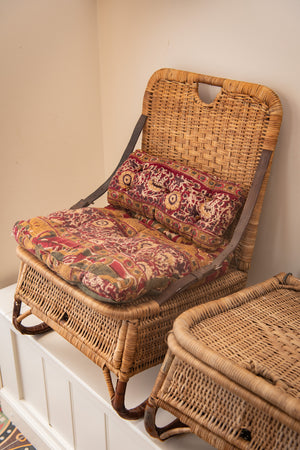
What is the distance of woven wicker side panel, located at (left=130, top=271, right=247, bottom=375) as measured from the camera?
51.2 inches

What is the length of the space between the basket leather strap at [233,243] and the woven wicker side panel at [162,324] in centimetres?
5

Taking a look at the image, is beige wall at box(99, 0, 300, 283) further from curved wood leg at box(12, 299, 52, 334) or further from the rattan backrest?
curved wood leg at box(12, 299, 52, 334)

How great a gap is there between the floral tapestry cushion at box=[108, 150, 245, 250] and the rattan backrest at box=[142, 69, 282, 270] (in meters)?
0.08

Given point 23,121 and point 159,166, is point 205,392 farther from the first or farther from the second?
point 23,121

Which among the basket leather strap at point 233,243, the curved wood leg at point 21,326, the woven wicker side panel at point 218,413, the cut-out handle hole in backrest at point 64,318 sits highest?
the basket leather strap at point 233,243

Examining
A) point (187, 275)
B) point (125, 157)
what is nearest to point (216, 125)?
point (125, 157)

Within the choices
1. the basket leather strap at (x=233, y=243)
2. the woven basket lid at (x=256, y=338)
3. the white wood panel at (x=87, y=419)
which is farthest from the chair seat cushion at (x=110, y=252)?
the white wood panel at (x=87, y=419)

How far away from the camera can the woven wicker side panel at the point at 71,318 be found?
1.31m

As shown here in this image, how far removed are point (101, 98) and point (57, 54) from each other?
32 centimetres

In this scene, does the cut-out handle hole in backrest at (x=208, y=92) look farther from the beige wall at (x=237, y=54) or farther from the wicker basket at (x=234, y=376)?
the wicker basket at (x=234, y=376)

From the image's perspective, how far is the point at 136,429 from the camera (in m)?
1.29

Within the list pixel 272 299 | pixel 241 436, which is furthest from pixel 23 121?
pixel 241 436

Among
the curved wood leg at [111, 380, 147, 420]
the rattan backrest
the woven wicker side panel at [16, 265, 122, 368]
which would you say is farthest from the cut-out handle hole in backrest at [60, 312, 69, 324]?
the rattan backrest

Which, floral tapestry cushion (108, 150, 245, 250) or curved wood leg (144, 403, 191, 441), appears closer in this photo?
curved wood leg (144, 403, 191, 441)
